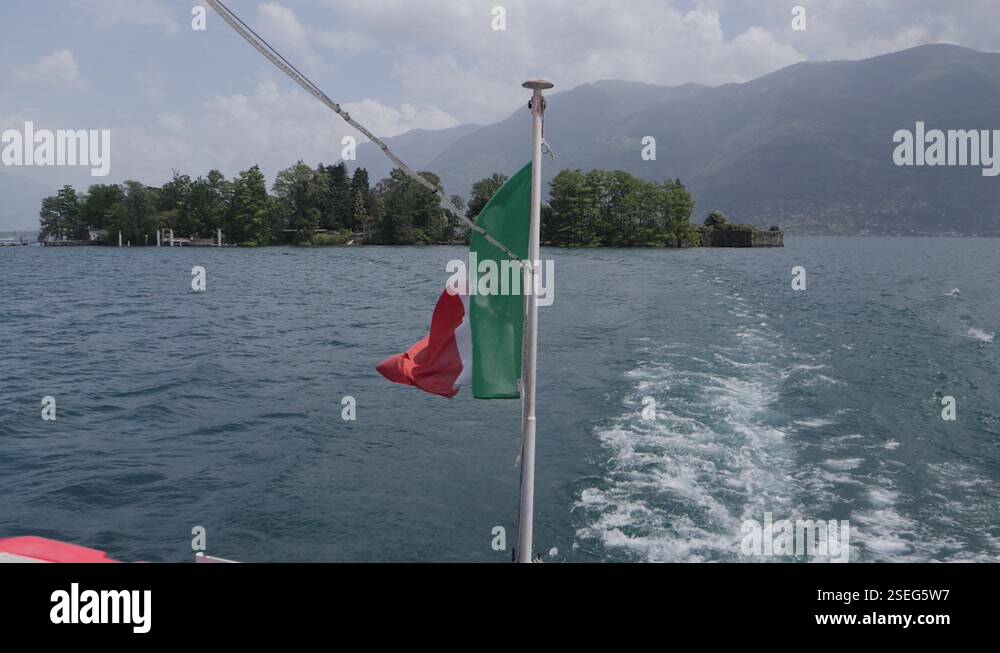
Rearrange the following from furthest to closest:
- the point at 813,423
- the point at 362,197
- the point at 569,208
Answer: the point at 362,197
the point at 569,208
the point at 813,423

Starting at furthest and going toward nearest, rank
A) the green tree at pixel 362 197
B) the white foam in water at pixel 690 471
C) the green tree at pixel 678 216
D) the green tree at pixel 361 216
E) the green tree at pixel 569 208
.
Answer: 1. the green tree at pixel 362 197
2. the green tree at pixel 361 216
3. the green tree at pixel 678 216
4. the green tree at pixel 569 208
5. the white foam in water at pixel 690 471

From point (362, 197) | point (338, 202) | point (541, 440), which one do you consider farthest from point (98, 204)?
point (541, 440)

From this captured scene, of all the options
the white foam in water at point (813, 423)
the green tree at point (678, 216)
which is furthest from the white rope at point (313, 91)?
the green tree at point (678, 216)

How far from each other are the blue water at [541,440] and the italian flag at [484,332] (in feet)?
14.2

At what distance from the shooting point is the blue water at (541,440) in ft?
37.0

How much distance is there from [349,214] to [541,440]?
4768 inches

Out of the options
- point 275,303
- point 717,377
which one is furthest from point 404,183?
point 717,377

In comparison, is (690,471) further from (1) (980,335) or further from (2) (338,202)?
(2) (338,202)

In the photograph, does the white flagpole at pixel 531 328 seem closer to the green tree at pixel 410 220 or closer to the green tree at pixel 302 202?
the green tree at pixel 410 220

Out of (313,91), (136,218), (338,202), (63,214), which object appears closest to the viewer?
(313,91)

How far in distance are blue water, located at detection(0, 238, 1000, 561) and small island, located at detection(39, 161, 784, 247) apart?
8994 centimetres

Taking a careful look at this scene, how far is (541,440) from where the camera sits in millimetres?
15430
